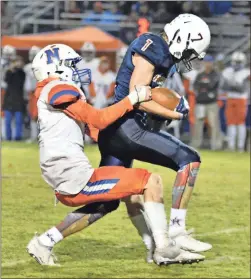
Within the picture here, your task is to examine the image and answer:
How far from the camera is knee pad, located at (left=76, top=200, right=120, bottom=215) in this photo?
6.80 meters

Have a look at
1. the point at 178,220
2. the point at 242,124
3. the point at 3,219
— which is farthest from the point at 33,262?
the point at 242,124

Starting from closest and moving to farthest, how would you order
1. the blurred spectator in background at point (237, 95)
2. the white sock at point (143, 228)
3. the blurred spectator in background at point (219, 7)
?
1. the white sock at point (143, 228)
2. the blurred spectator in background at point (237, 95)
3. the blurred spectator in background at point (219, 7)

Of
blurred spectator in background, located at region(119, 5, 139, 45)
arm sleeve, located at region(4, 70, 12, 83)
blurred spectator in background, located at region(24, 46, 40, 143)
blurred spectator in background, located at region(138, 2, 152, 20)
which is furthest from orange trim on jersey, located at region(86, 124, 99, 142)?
blurred spectator in background, located at region(138, 2, 152, 20)

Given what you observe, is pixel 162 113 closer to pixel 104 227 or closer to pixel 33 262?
pixel 33 262

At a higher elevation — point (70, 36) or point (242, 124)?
point (70, 36)

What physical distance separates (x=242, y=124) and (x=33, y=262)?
10005 millimetres

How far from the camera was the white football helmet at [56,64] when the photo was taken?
251 inches

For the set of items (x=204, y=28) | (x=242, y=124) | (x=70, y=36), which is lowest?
(x=242, y=124)

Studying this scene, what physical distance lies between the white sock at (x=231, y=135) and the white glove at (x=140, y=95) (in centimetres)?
1292

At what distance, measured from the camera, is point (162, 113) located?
20.7ft

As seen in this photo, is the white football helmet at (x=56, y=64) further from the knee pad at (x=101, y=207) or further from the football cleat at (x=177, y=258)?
the football cleat at (x=177, y=258)

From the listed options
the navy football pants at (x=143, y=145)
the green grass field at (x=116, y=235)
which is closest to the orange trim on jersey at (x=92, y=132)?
the navy football pants at (x=143, y=145)

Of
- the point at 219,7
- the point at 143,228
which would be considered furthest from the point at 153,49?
the point at 219,7

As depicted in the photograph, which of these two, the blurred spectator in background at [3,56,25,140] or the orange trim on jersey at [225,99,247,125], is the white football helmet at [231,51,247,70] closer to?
the orange trim on jersey at [225,99,247,125]
